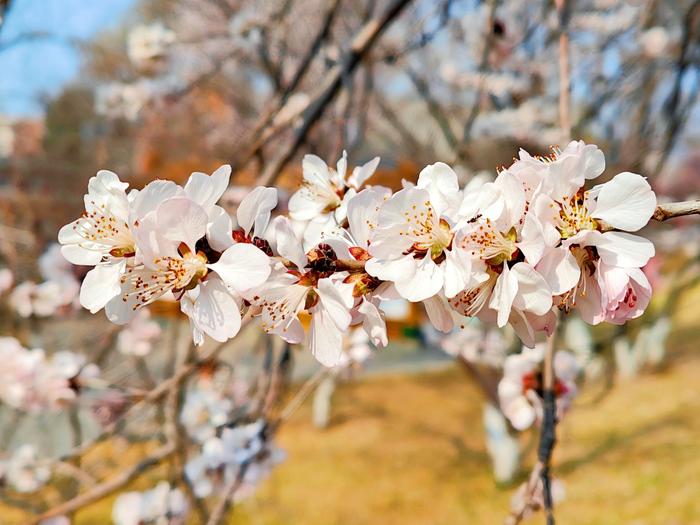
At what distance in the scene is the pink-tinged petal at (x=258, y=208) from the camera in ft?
1.20

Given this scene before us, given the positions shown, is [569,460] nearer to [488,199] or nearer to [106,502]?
[106,502]

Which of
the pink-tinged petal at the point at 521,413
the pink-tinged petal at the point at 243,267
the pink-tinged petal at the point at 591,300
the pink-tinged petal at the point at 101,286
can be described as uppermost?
the pink-tinged petal at the point at 101,286

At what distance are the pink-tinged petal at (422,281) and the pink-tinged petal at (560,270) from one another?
7 cm

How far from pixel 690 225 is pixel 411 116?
283cm

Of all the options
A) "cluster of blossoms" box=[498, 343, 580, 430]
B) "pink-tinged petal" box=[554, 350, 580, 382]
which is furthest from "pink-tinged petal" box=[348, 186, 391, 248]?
"pink-tinged petal" box=[554, 350, 580, 382]

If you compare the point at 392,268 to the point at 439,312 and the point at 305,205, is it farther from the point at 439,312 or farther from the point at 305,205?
the point at 305,205

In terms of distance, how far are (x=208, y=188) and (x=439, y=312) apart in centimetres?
18

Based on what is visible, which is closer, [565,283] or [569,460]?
[565,283]

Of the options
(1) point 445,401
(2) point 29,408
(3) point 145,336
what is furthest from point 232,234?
(1) point 445,401

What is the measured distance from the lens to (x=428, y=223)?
359 millimetres

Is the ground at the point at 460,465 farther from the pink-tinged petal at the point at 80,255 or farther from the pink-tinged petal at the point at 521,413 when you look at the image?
the pink-tinged petal at the point at 80,255

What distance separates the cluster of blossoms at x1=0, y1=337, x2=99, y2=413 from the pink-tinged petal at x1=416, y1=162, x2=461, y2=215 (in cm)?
95

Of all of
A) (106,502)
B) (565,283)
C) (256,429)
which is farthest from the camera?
(106,502)

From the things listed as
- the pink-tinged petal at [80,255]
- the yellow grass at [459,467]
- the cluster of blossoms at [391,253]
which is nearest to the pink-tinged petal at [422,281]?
the cluster of blossoms at [391,253]
